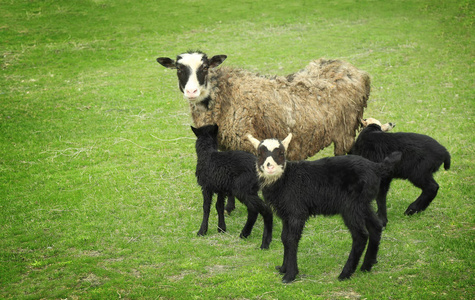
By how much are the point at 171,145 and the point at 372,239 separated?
22.3 feet

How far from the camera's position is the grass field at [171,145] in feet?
21.1

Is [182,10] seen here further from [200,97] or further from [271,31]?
[200,97]

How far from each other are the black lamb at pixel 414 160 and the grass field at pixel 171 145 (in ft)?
1.29

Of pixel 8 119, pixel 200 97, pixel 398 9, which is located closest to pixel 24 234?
pixel 200 97

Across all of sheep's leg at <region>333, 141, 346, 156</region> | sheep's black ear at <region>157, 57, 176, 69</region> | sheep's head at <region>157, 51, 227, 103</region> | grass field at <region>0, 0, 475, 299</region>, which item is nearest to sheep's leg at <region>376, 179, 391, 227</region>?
grass field at <region>0, 0, 475, 299</region>

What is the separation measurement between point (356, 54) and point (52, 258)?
14.1 metres

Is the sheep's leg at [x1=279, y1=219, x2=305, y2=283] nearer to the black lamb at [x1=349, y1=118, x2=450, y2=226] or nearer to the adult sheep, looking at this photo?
the black lamb at [x1=349, y1=118, x2=450, y2=226]

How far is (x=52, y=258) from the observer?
716 cm

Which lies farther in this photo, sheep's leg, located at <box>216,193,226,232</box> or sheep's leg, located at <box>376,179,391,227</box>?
sheep's leg, located at <box>216,193,226,232</box>

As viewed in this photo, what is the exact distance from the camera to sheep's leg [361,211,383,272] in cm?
613

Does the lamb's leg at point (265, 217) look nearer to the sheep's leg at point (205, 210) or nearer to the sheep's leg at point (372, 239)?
the sheep's leg at point (205, 210)

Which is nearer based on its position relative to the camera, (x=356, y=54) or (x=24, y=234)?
(x=24, y=234)

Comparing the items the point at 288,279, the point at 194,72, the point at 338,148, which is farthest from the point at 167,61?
the point at 288,279

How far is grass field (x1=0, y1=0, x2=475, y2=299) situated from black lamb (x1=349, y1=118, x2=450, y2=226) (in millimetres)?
394
